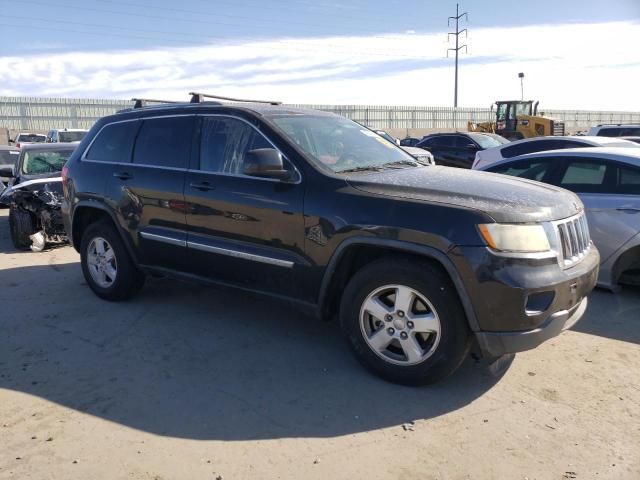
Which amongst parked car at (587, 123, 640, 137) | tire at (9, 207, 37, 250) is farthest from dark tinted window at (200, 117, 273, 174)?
parked car at (587, 123, 640, 137)

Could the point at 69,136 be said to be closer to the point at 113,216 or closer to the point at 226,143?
the point at 113,216

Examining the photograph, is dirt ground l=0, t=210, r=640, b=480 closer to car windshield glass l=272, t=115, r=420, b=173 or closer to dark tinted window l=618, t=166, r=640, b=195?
dark tinted window l=618, t=166, r=640, b=195

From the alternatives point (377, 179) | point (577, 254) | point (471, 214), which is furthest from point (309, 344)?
point (577, 254)

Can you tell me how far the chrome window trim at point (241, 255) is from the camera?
13.7 ft

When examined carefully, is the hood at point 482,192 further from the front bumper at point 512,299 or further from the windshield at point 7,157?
the windshield at point 7,157

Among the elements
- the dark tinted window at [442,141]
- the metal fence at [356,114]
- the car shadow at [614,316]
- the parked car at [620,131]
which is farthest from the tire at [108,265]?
the metal fence at [356,114]

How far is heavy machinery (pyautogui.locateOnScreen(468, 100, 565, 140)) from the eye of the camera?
2598 centimetres

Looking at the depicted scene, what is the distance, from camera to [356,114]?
45.5 meters

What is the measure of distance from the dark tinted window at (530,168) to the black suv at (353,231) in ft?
7.22

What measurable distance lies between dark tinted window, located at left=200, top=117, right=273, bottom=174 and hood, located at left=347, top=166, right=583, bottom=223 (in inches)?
38.4

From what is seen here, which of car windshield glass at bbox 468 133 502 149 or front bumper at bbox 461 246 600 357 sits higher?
car windshield glass at bbox 468 133 502 149

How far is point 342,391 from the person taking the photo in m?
3.76

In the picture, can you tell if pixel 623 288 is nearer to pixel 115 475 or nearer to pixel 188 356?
pixel 188 356

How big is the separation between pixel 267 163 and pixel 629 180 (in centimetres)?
387
